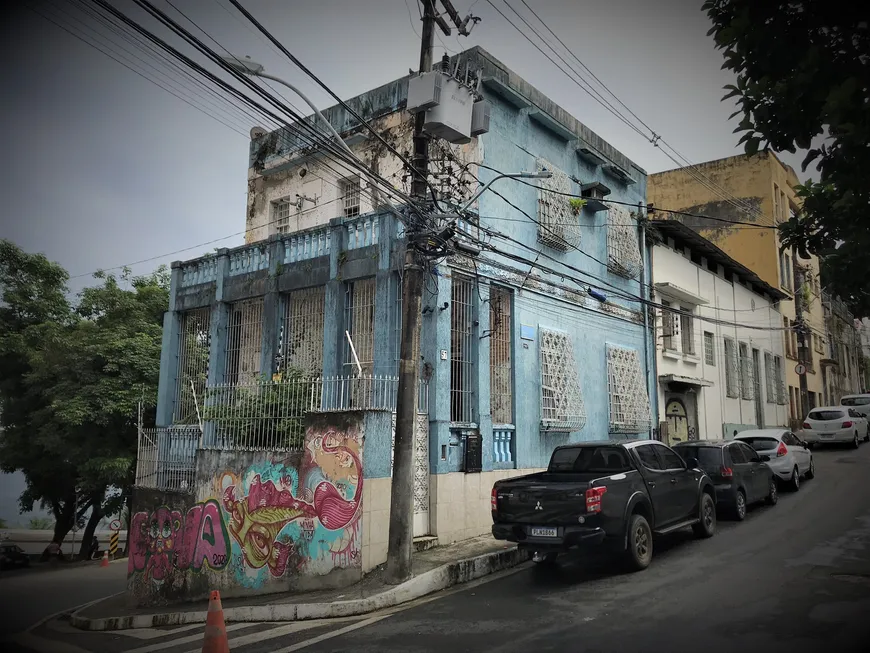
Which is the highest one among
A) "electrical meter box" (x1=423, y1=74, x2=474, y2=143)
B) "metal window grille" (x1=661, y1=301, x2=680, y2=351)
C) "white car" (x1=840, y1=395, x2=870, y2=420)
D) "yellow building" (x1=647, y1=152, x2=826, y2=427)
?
"yellow building" (x1=647, y1=152, x2=826, y2=427)

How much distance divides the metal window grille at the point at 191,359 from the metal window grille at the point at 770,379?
24.5 meters

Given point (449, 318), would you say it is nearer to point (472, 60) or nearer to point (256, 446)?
point (256, 446)

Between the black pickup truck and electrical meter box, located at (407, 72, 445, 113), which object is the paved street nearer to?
the black pickup truck

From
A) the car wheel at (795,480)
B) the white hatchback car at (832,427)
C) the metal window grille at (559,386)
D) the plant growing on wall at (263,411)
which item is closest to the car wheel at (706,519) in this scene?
the metal window grille at (559,386)

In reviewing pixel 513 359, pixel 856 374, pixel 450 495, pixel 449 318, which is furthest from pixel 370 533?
pixel 856 374

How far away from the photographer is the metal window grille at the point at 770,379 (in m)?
29.4

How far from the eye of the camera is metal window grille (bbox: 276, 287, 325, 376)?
13734mm

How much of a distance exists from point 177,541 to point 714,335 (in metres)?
20.0

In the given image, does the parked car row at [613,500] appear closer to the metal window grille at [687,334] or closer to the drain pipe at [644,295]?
the drain pipe at [644,295]

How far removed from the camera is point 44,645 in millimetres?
10133

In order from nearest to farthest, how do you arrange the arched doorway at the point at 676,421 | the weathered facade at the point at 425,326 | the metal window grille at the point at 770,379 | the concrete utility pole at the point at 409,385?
the concrete utility pole at the point at 409,385, the weathered facade at the point at 425,326, the arched doorway at the point at 676,421, the metal window grille at the point at 770,379

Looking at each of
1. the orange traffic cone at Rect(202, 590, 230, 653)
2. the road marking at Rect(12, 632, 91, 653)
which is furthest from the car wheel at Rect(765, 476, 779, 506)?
the road marking at Rect(12, 632, 91, 653)

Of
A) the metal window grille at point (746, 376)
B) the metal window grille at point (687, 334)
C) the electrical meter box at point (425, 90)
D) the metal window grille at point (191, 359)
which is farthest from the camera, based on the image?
the metal window grille at point (746, 376)

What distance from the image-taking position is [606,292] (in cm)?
1780
